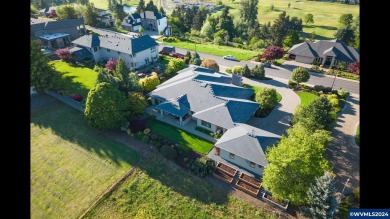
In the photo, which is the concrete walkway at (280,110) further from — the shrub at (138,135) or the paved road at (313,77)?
the shrub at (138,135)

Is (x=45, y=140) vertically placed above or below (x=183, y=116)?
below

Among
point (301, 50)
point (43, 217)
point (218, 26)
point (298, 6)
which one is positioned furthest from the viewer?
point (298, 6)

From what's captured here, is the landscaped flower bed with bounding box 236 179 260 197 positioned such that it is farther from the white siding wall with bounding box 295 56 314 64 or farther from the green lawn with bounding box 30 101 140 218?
the white siding wall with bounding box 295 56 314 64

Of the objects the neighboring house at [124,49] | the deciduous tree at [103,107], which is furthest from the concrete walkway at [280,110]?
the neighboring house at [124,49]

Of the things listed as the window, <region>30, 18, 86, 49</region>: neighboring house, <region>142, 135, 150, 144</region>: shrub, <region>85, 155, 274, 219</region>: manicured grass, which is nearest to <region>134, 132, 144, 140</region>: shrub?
<region>142, 135, 150, 144</region>: shrub

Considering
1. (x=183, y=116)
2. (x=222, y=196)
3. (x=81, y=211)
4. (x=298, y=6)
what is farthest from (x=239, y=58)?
(x=298, y=6)

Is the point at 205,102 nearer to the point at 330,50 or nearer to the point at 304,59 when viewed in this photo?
the point at 304,59
